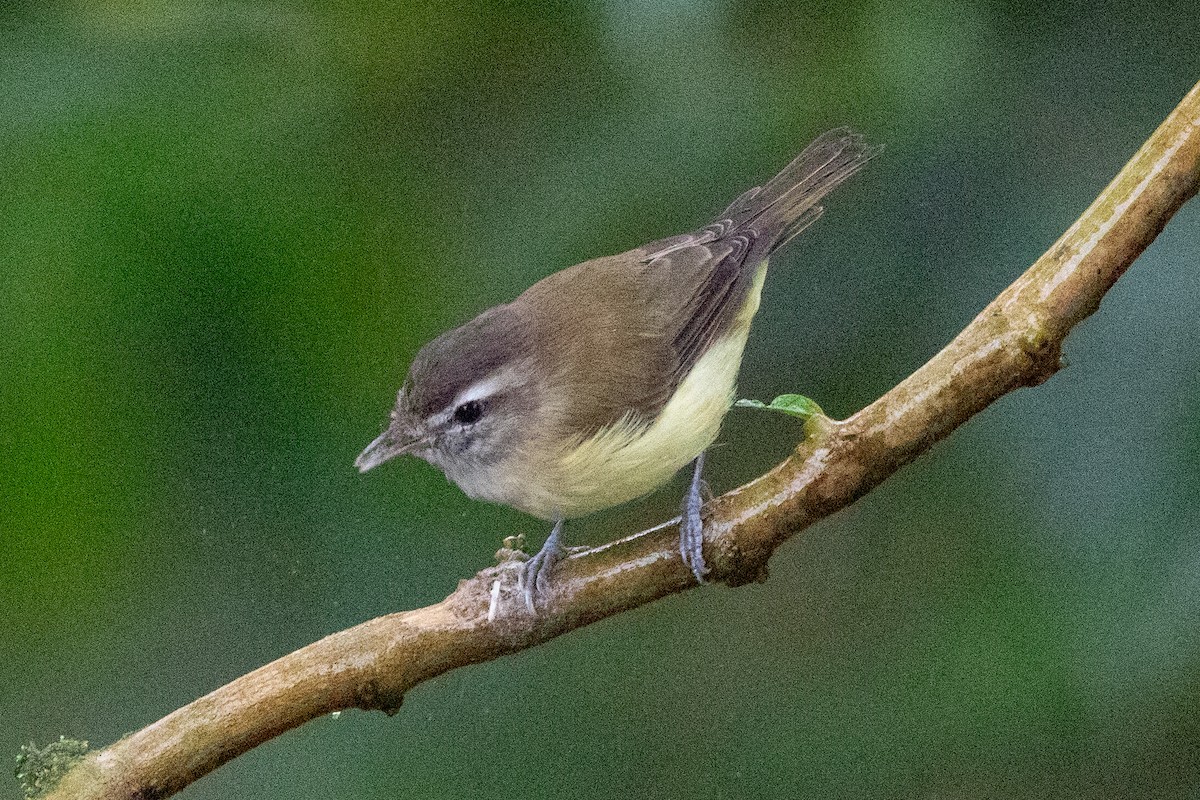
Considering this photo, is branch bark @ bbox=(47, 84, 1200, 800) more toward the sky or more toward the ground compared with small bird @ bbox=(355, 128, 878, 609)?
more toward the ground

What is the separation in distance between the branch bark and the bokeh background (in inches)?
5.8

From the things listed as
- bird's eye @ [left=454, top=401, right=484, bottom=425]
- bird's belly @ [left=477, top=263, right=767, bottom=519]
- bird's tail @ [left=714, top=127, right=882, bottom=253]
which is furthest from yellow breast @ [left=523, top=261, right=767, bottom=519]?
bird's tail @ [left=714, top=127, right=882, bottom=253]

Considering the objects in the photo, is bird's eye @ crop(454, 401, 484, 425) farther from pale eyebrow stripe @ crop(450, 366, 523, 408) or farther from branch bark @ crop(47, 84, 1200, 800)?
branch bark @ crop(47, 84, 1200, 800)

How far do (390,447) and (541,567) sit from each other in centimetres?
25

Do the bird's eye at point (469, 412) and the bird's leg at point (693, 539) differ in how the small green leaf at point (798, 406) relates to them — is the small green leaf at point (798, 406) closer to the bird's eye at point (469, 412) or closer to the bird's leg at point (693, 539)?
the bird's leg at point (693, 539)

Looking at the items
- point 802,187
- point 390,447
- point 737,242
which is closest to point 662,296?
point 737,242

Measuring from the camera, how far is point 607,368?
1641 mm

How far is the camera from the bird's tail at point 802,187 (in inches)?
64.1

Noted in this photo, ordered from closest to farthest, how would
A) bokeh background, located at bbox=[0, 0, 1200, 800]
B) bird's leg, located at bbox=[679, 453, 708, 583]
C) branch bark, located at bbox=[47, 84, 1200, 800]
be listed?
branch bark, located at bbox=[47, 84, 1200, 800] < bird's leg, located at bbox=[679, 453, 708, 583] < bokeh background, located at bbox=[0, 0, 1200, 800]

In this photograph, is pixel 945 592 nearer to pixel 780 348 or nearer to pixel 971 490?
pixel 971 490

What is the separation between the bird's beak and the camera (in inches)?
58.1

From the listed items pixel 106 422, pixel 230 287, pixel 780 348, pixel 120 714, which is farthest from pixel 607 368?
pixel 120 714

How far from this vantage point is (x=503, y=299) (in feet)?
5.41

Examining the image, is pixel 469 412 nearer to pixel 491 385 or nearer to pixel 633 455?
pixel 491 385
